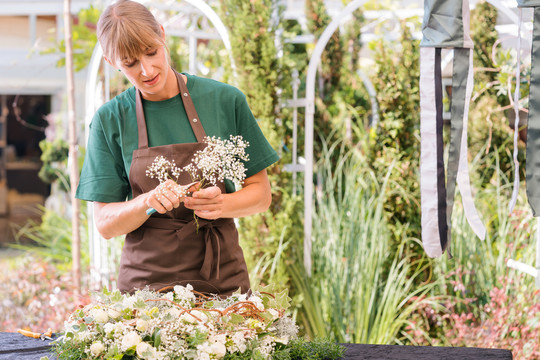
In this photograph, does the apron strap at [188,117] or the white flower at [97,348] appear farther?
the apron strap at [188,117]

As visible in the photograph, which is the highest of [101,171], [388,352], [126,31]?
[126,31]

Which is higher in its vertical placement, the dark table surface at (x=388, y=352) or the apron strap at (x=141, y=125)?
the apron strap at (x=141, y=125)

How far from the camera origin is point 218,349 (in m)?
1.43

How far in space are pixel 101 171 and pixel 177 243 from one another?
0.34 metres

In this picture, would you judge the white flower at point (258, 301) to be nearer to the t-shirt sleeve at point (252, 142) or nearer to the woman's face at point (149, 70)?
the t-shirt sleeve at point (252, 142)

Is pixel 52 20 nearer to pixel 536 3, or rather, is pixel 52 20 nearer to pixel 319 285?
pixel 319 285

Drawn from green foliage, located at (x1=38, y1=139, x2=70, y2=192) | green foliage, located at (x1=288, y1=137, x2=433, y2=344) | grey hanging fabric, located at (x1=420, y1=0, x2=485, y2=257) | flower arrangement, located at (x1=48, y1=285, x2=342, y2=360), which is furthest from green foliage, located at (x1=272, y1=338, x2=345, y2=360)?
green foliage, located at (x1=38, y1=139, x2=70, y2=192)

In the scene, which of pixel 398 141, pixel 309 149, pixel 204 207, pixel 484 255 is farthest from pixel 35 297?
pixel 204 207

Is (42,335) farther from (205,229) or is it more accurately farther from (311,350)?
(311,350)

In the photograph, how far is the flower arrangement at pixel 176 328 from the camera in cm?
145

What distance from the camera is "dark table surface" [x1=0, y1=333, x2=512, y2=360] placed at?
1.71 meters

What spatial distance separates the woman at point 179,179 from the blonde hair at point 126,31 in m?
0.04

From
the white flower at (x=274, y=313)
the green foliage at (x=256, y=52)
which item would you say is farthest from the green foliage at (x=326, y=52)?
the white flower at (x=274, y=313)

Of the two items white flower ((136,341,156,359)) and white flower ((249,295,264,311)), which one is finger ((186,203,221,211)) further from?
white flower ((136,341,156,359))
